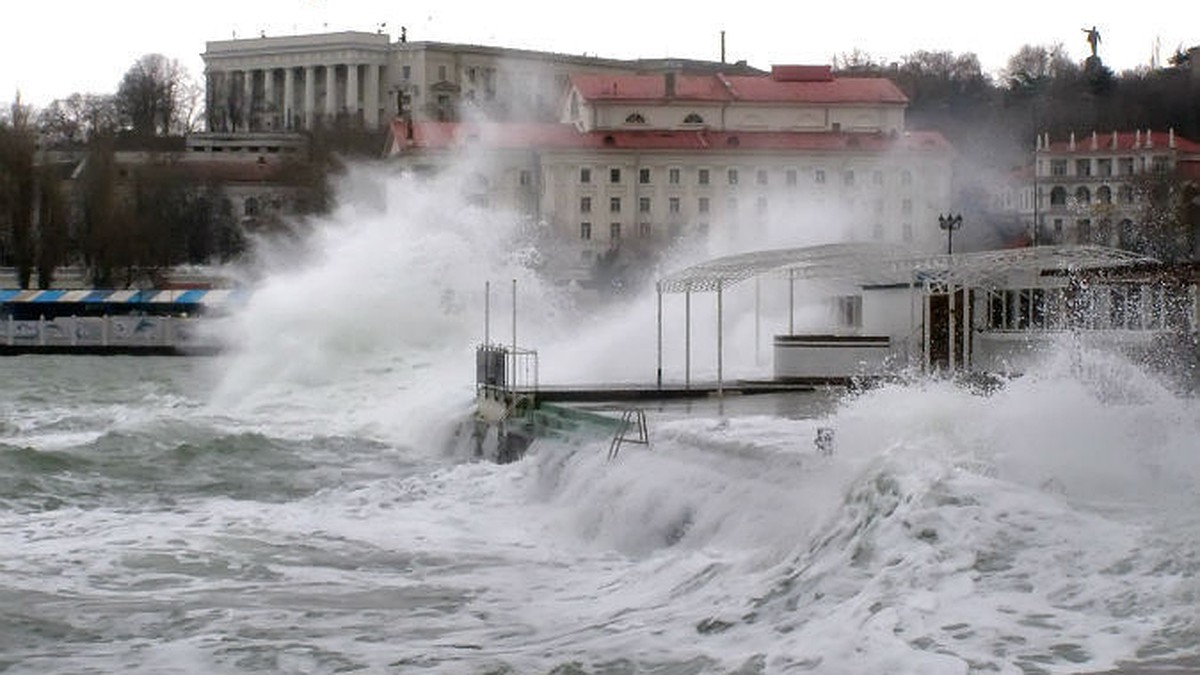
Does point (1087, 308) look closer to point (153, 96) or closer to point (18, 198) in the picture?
point (18, 198)

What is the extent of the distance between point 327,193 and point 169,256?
794 centimetres

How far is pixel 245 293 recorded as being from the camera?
244 ft

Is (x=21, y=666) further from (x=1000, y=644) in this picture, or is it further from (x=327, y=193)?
(x=327, y=193)

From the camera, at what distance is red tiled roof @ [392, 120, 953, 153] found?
92750 millimetres

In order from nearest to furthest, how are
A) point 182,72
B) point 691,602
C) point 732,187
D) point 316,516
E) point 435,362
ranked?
point 691,602 < point 316,516 < point 435,362 < point 732,187 < point 182,72

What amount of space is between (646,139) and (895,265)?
6754 centimetres

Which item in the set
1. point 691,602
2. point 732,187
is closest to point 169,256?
point 732,187

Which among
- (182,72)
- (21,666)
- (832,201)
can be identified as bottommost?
(21,666)

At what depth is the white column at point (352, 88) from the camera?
142m

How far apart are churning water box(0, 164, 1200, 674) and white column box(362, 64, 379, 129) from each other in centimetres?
11091

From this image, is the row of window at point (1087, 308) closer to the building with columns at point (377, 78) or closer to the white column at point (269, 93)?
the building with columns at point (377, 78)

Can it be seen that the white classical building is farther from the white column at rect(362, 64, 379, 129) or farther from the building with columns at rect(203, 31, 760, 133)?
the white column at rect(362, 64, 379, 129)

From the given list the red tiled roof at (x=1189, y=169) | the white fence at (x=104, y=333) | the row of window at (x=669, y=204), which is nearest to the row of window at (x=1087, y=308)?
the white fence at (x=104, y=333)

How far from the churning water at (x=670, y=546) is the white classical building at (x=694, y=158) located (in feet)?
195
